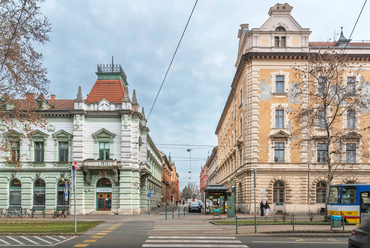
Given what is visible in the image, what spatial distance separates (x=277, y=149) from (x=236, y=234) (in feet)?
67.0

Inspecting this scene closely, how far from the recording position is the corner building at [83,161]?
39.4 meters

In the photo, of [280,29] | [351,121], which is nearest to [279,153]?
[351,121]

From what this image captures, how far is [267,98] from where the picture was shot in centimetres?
3744

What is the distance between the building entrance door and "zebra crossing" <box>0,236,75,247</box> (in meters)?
22.9

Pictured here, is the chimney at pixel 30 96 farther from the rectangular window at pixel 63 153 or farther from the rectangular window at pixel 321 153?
the rectangular window at pixel 321 153

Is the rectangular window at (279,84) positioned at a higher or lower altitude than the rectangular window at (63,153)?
higher

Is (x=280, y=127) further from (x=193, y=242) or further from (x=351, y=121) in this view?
(x=193, y=242)

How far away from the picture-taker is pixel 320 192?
119ft

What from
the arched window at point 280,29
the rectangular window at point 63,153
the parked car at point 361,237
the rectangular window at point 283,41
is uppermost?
the arched window at point 280,29

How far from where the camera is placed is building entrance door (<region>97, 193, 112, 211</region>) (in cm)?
3984

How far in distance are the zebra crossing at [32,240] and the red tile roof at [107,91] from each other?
26445 millimetres

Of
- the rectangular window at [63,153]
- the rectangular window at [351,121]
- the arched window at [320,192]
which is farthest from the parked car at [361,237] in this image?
the rectangular window at [63,153]

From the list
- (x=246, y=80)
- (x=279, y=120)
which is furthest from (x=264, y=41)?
(x=279, y=120)

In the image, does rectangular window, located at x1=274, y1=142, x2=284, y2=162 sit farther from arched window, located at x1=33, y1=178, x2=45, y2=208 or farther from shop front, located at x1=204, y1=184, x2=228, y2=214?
arched window, located at x1=33, y1=178, x2=45, y2=208
